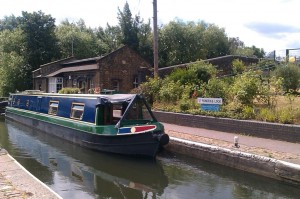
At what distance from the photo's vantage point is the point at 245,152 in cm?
910

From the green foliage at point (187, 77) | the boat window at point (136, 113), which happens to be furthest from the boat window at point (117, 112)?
the green foliage at point (187, 77)

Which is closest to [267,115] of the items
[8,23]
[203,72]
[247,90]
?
[247,90]

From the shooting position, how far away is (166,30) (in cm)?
3966

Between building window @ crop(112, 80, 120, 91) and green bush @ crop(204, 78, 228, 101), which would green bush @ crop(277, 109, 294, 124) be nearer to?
green bush @ crop(204, 78, 228, 101)

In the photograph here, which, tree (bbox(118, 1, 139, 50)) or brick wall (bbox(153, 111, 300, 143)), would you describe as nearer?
brick wall (bbox(153, 111, 300, 143))

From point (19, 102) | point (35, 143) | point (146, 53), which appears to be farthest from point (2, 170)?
point (146, 53)

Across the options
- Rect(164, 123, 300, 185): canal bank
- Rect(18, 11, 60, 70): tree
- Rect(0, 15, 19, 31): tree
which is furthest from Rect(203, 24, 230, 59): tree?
Rect(0, 15, 19, 31): tree

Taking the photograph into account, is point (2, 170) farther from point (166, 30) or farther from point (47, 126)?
point (166, 30)

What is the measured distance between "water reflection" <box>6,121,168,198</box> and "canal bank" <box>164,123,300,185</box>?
124 centimetres

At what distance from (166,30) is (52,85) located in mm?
14600

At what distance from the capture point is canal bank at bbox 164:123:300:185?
8074 mm

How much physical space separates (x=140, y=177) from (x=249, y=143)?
3.35 meters

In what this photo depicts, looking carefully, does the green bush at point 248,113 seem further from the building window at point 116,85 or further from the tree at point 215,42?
the tree at point 215,42

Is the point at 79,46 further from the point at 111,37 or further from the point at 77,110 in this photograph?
the point at 77,110
